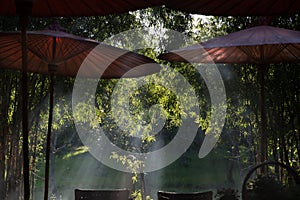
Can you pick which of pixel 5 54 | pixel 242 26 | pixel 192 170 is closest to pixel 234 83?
pixel 242 26

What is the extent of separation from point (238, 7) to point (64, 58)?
1400 mm

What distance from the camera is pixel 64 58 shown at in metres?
2.90

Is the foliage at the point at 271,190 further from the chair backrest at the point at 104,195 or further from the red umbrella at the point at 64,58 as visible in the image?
the red umbrella at the point at 64,58

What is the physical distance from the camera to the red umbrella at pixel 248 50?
276cm

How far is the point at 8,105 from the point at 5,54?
4.32ft

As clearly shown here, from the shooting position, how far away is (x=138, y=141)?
748cm

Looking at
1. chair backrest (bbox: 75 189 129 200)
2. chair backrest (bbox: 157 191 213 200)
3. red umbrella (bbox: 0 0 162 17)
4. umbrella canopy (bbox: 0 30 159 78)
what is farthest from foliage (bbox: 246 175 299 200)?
umbrella canopy (bbox: 0 30 159 78)

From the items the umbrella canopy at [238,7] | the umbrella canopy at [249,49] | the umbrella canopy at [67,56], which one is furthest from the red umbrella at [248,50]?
the umbrella canopy at [238,7]

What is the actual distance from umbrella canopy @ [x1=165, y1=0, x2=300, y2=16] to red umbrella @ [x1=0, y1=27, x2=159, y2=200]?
874 millimetres

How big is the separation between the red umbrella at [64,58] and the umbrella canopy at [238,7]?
87 centimetres

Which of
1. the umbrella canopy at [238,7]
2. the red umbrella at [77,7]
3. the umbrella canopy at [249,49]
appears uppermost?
the umbrella canopy at [249,49]

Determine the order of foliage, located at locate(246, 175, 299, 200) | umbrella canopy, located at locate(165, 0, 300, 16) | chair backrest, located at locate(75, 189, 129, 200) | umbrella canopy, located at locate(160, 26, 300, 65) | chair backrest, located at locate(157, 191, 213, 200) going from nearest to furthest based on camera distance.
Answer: foliage, located at locate(246, 175, 299, 200) → umbrella canopy, located at locate(165, 0, 300, 16) → chair backrest, located at locate(157, 191, 213, 200) → chair backrest, located at locate(75, 189, 129, 200) → umbrella canopy, located at locate(160, 26, 300, 65)

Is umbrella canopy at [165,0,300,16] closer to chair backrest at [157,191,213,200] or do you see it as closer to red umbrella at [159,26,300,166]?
red umbrella at [159,26,300,166]

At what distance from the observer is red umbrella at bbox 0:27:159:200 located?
2.81m
